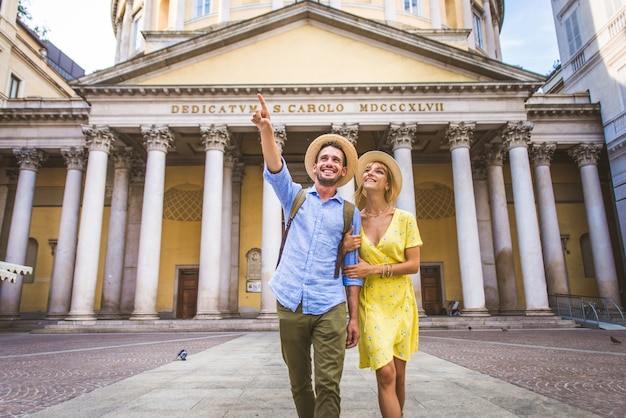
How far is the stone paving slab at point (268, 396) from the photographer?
12.6ft

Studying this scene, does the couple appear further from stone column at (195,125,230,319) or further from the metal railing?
the metal railing

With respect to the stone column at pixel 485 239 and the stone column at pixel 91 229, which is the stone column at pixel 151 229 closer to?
the stone column at pixel 91 229

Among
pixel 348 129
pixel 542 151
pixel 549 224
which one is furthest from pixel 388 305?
pixel 542 151

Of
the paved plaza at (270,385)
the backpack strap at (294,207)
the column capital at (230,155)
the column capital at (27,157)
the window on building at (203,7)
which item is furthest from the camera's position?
the window on building at (203,7)

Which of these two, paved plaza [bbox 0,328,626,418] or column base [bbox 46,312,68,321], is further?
column base [bbox 46,312,68,321]

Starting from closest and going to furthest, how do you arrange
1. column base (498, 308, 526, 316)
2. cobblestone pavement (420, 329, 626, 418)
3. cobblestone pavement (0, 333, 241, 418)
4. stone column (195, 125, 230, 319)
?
1. cobblestone pavement (420, 329, 626, 418)
2. cobblestone pavement (0, 333, 241, 418)
3. stone column (195, 125, 230, 319)
4. column base (498, 308, 526, 316)

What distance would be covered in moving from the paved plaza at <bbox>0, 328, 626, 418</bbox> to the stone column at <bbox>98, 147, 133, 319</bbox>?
11176 mm

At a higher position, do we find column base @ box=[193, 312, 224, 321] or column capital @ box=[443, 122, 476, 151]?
column capital @ box=[443, 122, 476, 151]

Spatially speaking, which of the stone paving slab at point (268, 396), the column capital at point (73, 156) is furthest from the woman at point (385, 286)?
the column capital at point (73, 156)

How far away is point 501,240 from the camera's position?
781 inches

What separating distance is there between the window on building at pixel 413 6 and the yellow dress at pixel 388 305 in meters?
30.1

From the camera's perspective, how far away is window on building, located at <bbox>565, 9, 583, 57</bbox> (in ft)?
78.3

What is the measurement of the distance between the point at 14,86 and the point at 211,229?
16980mm

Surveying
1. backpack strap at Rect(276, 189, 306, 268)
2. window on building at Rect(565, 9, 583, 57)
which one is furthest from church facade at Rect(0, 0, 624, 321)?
backpack strap at Rect(276, 189, 306, 268)
